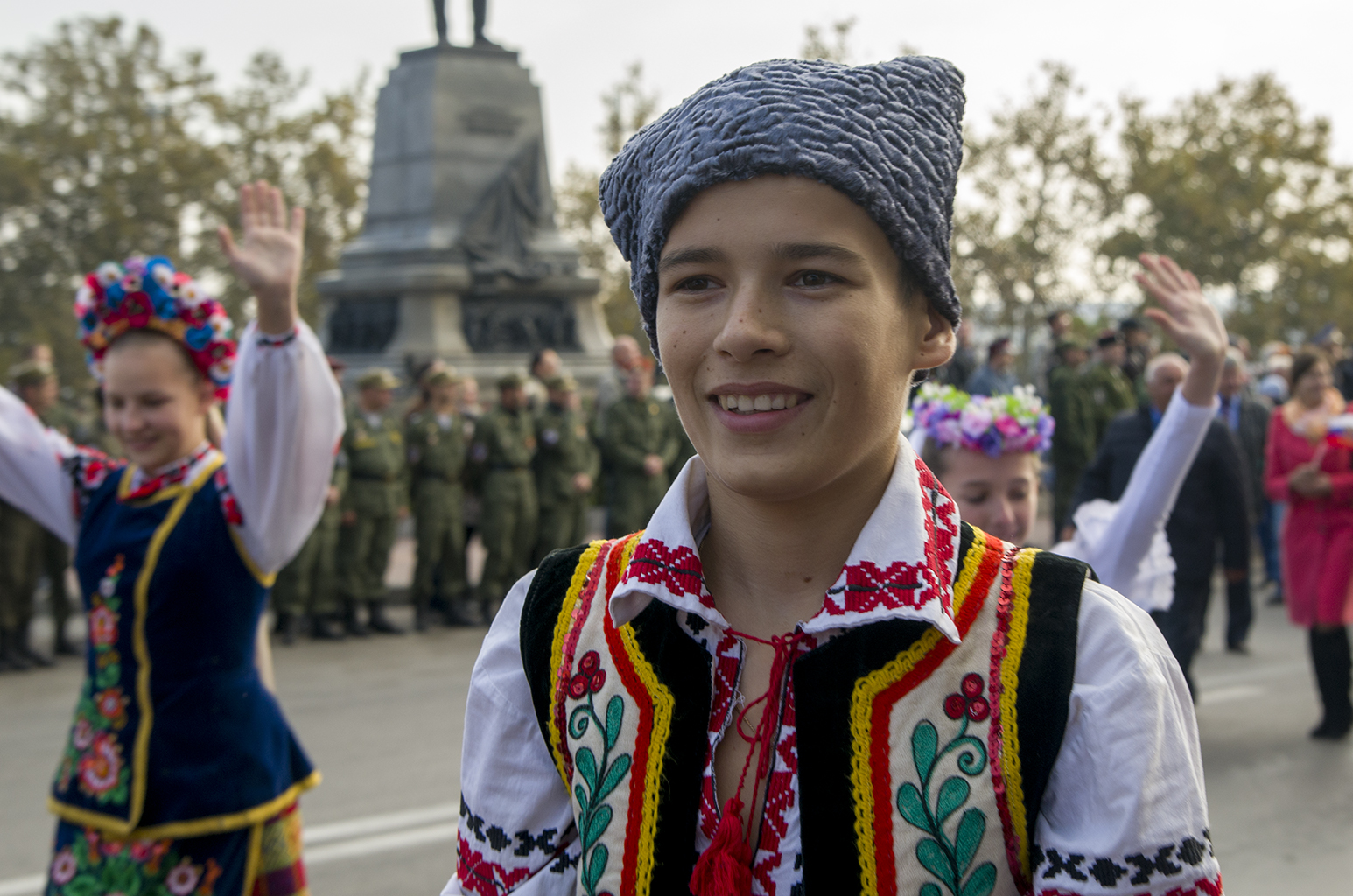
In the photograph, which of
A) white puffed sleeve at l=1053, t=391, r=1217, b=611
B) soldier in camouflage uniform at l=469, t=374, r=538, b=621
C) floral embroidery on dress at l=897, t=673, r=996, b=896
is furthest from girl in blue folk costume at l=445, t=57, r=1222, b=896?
soldier in camouflage uniform at l=469, t=374, r=538, b=621

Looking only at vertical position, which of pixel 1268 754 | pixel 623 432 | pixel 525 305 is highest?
pixel 525 305

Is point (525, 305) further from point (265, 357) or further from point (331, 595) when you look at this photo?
point (265, 357)

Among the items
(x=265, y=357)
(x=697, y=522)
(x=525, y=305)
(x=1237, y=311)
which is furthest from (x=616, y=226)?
(x=1237, y=311)

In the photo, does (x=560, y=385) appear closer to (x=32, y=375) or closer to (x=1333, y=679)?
(x=32, y=375)

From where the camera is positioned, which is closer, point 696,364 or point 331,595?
point 696,364

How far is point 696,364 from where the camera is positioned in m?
1.66

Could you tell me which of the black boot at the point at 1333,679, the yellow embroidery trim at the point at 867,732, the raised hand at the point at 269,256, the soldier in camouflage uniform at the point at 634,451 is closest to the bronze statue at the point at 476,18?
the soldier in camouflage uniform at the point at 634,451

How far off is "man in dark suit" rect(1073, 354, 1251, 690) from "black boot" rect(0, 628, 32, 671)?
23.4 ft

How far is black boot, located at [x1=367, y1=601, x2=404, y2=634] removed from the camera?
10594 mm

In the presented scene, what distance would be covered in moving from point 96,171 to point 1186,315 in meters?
26.1

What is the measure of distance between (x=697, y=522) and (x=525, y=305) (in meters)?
14.7

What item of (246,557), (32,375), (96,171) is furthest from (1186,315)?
(96,171)

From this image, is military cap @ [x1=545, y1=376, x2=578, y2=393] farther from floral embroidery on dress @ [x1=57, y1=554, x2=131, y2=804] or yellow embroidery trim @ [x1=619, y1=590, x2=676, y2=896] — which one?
yellow embroidery trim @ [x1=619, y1=590, x2=676, y2=896]

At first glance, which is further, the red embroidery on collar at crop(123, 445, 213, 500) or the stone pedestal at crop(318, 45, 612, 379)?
the stone pedestal at crop(318, 45, 612, 379)
